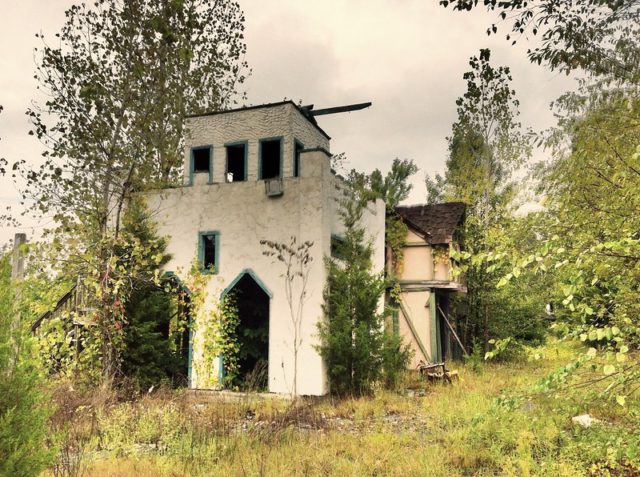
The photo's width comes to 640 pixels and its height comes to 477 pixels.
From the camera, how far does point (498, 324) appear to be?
19984mm

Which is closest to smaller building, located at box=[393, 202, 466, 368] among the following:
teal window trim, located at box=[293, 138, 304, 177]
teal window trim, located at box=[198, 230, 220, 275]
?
teal window trim, located at box=[293, 138, 304, 177]

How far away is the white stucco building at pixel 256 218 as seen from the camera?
1189 cm

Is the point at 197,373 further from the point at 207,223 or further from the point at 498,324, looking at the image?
the point at 498,324

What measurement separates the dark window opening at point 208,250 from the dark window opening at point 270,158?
2.12 m

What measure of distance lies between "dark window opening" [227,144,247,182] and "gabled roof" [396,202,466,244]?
6.85 metres

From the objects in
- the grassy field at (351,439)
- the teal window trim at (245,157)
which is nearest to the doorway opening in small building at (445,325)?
the grassy field at (351,439)

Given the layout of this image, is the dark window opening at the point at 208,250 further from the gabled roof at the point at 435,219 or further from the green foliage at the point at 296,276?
the gabled roof at the point at 435,219

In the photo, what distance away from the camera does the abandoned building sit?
39.0 ft

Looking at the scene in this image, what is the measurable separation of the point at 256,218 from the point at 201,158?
2.79 metres

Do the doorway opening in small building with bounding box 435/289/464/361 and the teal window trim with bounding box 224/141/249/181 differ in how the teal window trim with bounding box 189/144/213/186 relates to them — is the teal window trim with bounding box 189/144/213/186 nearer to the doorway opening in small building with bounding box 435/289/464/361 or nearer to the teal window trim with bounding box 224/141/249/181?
the teal window trim with bounding box 224/141/249/181

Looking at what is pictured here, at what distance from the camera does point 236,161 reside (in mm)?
14562

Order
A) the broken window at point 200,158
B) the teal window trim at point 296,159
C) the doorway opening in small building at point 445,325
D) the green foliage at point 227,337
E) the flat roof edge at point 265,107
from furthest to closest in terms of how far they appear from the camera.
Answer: the doorway opening in small building at point 445,325
the broken window at point 200,158
the flat roof edge at point 265,107
the teal window trim at point 296,159
the green foliage at point 227,337

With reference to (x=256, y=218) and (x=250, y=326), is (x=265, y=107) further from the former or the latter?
(x=250, y=326)

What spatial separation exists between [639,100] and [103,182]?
1115cm
